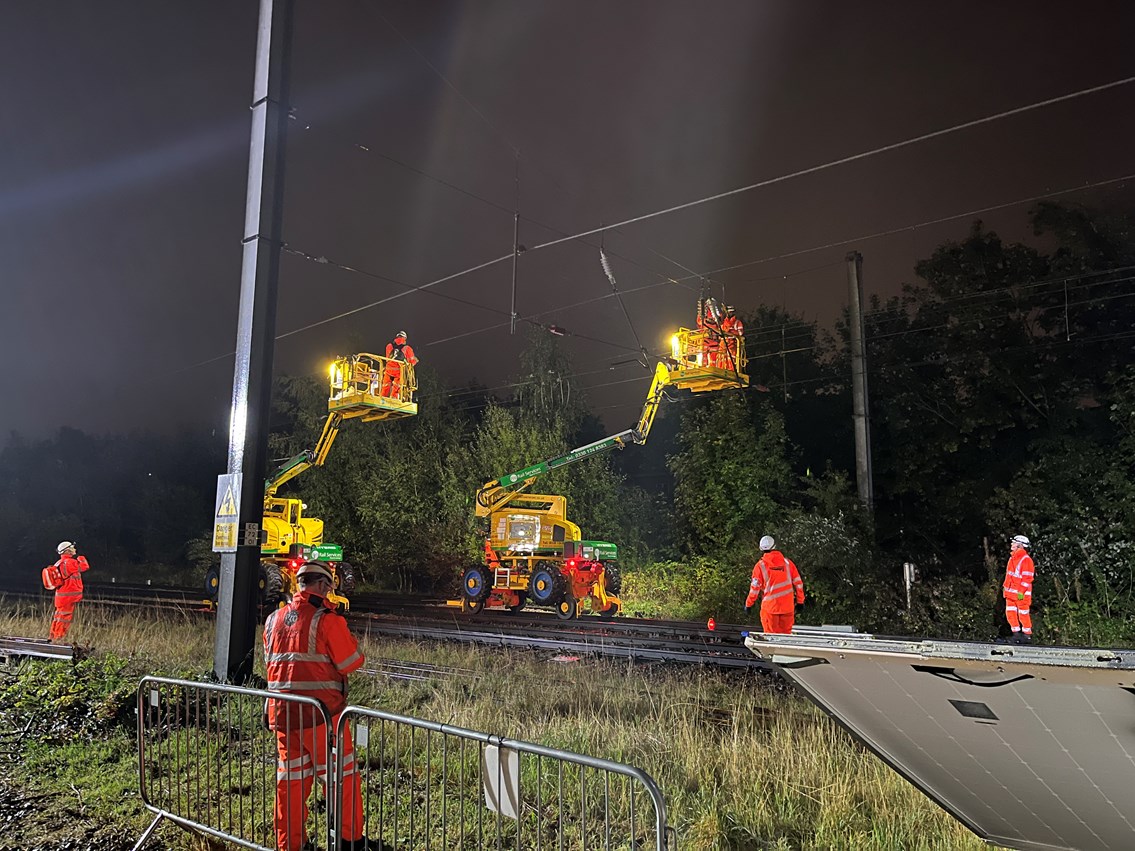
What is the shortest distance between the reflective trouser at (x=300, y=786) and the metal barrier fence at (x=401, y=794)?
1cm

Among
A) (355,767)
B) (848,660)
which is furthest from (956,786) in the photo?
(355,767)

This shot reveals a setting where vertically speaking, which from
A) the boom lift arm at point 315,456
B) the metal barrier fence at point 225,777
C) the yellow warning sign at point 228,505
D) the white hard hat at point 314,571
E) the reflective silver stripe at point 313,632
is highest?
the boom lift arm at point 315,456

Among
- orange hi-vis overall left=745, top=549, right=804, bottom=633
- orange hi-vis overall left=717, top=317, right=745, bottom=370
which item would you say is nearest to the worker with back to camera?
orange hi-vis overall left=717, top=317, right=745, bottom=370

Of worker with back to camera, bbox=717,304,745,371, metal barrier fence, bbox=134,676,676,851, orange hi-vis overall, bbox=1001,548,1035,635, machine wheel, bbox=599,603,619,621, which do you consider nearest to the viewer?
metal barrier fence, bbox=134,676,676,851

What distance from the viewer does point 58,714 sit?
29.3 feet

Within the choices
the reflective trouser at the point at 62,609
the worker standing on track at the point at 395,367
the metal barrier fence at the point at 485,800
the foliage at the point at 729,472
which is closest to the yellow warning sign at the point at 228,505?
the metal barrier fence at the point at 485,800

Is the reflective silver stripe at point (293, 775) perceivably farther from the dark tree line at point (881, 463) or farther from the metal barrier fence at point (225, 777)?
the dark tree line at point (881, 463)

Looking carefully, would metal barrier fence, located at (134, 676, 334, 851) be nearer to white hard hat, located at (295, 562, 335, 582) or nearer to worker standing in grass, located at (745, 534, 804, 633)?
white hard hat, located at (295, 562, 335, 582)

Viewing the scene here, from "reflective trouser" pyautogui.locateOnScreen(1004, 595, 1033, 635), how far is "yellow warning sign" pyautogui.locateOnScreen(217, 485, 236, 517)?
1044cm

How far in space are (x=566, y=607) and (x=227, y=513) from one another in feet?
36.4

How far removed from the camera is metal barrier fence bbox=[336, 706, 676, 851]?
3900 millimetres

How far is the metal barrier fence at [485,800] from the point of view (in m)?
3.90

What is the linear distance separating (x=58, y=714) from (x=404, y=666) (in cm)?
424

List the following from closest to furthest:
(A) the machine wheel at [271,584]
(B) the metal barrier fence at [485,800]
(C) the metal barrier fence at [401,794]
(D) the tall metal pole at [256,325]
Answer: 1. (B) the metal barrier fence at [485,800]
2. (C) the metal barrier fence at [401,794]
3. (D) the tall metal pole at [256,325]
4. (A) the machine wheel at [271,584]
